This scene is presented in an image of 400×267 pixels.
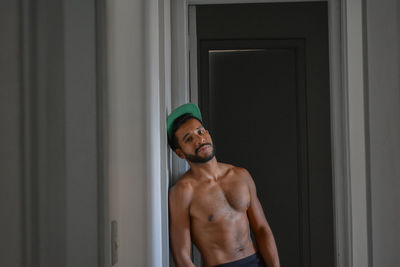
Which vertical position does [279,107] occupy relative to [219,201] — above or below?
above

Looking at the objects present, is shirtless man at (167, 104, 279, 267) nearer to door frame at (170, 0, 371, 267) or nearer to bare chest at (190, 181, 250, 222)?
bare chest at (190, 181, 250, 222)

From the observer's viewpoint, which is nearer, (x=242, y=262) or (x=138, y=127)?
(x=138, y=127)

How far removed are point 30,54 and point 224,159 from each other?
294 cm

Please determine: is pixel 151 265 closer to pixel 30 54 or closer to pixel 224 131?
pixel 30 54

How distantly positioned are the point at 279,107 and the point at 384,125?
1537 mm

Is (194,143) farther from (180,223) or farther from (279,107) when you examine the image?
(279,107)

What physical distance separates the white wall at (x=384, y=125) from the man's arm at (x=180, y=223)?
2.70ft

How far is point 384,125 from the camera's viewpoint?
6.53 feet

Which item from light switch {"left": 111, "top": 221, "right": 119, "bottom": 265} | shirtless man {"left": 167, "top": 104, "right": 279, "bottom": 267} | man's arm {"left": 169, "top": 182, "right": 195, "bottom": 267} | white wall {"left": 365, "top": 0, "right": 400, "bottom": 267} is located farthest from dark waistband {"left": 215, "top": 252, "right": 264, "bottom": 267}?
light switch {"left": 111, "top": 221, "right": 119, "bottom": 265}

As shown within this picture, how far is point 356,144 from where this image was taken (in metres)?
2.04

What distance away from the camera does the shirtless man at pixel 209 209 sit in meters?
1.73

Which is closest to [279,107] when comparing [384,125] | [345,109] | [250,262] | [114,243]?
[345,109]

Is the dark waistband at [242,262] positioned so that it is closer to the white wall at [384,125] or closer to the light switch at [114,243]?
the white wall at [384,125]

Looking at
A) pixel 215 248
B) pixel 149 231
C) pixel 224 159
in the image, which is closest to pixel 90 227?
pixel 149 231
